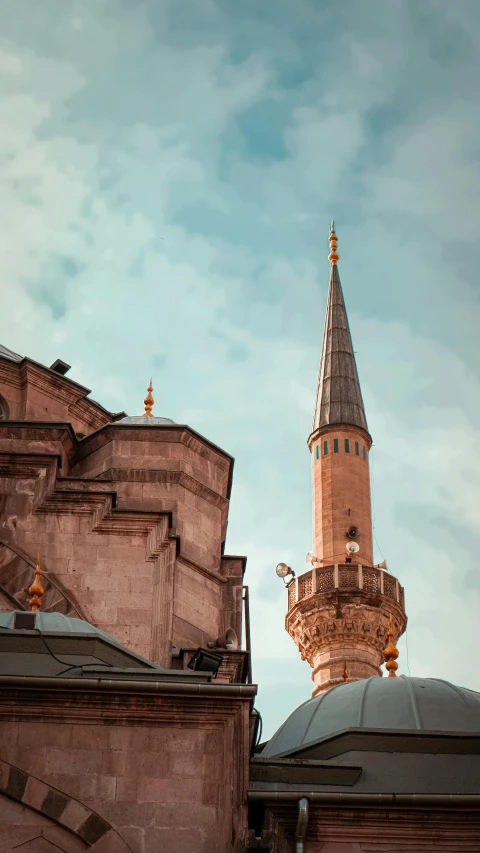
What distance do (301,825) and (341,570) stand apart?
2385 cm

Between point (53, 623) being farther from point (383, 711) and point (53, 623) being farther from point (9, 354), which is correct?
point (9, 354)

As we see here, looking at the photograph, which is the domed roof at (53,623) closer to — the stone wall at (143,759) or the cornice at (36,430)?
the stone wall at (143,759)

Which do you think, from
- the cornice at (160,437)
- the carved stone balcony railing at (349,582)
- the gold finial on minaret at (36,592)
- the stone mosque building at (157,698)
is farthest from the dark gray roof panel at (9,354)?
the carved stone balcony railing at (349,582)

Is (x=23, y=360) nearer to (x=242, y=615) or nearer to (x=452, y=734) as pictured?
(x=242, y=615)

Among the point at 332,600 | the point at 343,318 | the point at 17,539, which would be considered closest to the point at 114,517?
the point at 17,539

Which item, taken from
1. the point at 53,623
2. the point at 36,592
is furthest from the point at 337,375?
the point at 53,623

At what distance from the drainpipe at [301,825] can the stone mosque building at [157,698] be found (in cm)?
2

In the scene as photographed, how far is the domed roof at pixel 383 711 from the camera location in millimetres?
15844

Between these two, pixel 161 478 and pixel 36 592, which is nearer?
pixel 36 592

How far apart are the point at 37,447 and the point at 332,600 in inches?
653

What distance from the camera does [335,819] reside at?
13.3 meters

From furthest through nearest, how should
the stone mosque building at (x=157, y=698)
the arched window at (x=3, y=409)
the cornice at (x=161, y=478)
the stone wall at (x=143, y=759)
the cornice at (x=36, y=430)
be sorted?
the arched window at (x=3, y=409) < the cornice at (x=36, y=430) < the cornice at (x=161, y=478) < the stone mosque building at (x=157, y=698) < the stone wall at (x=143, y=759)

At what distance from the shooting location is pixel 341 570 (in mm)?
36906

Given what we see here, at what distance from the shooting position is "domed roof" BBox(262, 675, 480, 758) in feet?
52.0
